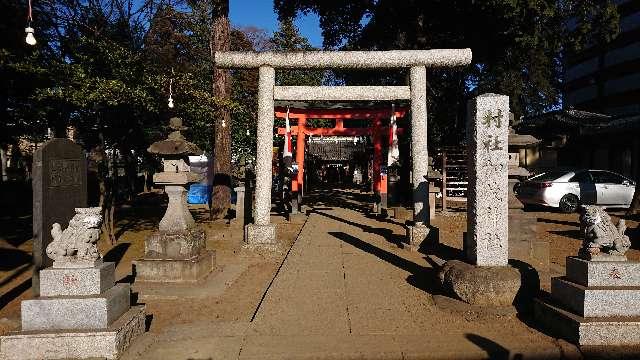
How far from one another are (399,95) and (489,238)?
4.44 meters

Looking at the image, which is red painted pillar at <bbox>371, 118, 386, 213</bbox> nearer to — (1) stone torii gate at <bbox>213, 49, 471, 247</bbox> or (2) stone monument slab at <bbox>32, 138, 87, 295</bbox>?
(1) stone torii gate at <bbox>213, 49, 471, 247</bbox>

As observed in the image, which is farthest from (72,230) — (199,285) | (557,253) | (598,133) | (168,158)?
(598,133)

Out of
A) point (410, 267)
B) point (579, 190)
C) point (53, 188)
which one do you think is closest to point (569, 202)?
point (579, 190)

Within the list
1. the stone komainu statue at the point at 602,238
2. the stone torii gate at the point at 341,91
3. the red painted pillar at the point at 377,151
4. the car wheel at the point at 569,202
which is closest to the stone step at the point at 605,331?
the stone komainu statue at the point at 602,238

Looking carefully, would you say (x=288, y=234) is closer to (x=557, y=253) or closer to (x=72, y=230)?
(x=557, y=253)

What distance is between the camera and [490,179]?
5.16 metres

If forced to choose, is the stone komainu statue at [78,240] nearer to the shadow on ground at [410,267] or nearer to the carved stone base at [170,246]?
the carved stone base at [170,246]

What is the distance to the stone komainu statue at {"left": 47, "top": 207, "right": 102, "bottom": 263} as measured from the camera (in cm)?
382

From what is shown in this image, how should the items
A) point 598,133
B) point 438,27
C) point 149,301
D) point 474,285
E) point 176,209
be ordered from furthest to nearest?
point 598,133 < point 438,27 < point 176,209 < point 149,301 < point 474,285

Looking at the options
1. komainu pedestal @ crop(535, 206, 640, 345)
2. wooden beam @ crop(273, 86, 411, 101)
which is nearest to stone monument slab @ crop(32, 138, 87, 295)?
wooden beam @ crop(273, 86, 411, 101)

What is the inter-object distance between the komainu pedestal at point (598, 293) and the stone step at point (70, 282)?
4425 mm

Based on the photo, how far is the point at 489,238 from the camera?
16.8ft

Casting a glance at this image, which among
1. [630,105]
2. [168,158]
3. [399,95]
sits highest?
[630,105]

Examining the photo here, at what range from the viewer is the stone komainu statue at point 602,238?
4.15 meters
